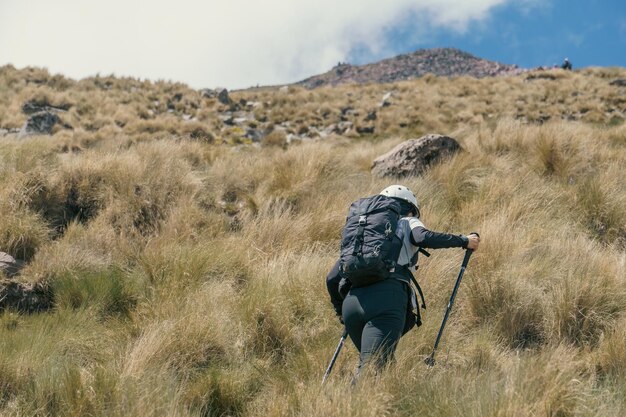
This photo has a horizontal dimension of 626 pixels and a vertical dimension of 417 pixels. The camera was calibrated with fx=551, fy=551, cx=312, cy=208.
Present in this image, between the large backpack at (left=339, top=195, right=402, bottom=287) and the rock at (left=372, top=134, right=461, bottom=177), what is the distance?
538cm

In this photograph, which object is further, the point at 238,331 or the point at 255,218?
the point at 255,218

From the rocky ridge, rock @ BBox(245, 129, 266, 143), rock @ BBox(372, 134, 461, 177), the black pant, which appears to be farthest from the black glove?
the rocky ridge

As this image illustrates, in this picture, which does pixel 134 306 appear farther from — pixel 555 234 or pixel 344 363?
pixel 555 234

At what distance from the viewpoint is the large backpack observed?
3975 millimetres

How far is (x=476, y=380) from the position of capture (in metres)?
3.83

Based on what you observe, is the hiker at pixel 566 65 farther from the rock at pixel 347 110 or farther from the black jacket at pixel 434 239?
the black jacket at pixel 434 239

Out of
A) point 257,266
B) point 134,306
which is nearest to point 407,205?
point 257,266

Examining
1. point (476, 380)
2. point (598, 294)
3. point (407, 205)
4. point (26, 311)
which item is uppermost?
point (407, 205)

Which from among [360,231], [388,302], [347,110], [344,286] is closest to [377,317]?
[388,302]

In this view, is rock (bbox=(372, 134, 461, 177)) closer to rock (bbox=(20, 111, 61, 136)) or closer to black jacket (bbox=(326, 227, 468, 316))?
black jacket (bbox=(326, 227, 468, 316))

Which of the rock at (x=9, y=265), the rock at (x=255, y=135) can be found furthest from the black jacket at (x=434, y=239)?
the rock at (x=255, y=135)

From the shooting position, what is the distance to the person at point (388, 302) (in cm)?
388

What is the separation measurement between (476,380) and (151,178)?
19.6 feet

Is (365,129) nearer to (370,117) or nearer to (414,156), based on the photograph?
(370,117)
